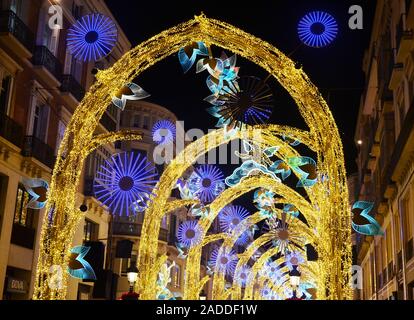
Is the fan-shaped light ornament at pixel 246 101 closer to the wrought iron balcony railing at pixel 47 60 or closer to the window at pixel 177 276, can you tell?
the wrought iron balcony railing at pixel 47 60

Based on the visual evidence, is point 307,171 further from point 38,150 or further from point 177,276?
point 177,276

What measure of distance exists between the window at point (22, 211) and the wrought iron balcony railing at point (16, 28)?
5.48 m

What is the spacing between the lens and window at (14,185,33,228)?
2223 cm

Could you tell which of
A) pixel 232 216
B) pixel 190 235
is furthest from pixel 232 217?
pixel 190 235

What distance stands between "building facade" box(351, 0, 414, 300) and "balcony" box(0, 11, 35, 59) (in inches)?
512

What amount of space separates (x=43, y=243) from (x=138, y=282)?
785 cm

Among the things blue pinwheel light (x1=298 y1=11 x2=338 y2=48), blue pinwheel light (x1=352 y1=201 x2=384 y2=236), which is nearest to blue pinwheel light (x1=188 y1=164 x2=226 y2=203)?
blue pinwheel light (x1=352 y1=201 x2=384 y2=236)

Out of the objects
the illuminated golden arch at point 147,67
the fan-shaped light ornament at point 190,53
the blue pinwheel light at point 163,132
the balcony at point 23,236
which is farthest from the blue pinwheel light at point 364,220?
the balcony at point 23,236

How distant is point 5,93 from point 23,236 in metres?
5.48

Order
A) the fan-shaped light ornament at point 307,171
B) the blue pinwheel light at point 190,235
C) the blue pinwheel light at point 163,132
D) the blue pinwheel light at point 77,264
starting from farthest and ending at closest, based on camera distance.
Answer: the blue pinwheel light at point 190,235 → the blue pinwheel light at point 163,132 → the fan-shaped light ornament at point 307,171 → the blue pinwheel light at point 77,264

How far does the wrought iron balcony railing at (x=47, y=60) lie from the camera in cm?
2305

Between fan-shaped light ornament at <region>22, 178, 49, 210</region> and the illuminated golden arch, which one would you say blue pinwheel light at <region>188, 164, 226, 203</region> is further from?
fan-shaped light ornament at <region>22, 178, 49, 210</region>
